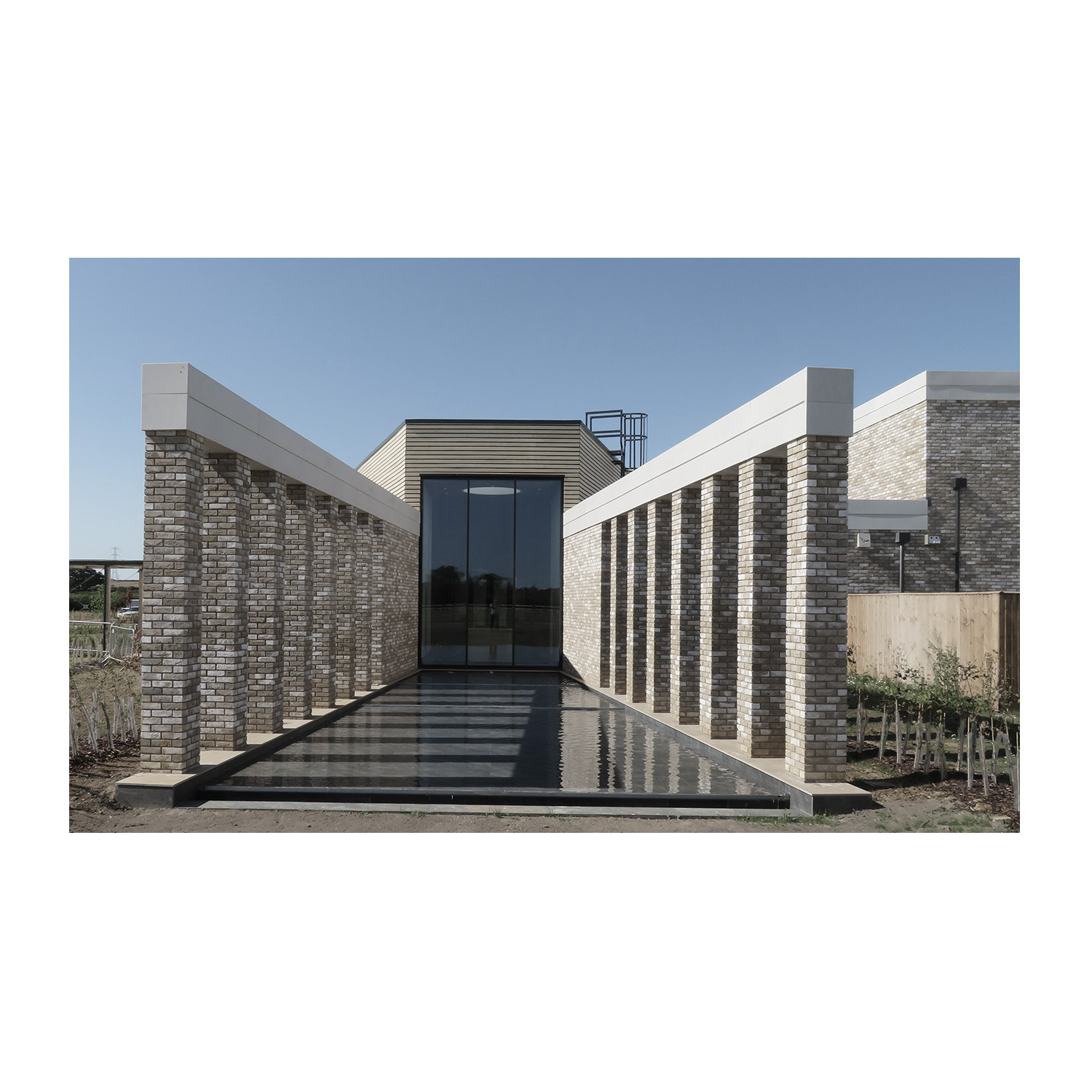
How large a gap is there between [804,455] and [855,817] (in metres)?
3.77

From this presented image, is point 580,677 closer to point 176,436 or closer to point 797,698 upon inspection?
point 797,698

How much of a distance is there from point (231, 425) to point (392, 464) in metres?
14.3

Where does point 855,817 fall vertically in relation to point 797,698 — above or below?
below

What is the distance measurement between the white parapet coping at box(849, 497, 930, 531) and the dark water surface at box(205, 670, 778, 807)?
920 centimetres

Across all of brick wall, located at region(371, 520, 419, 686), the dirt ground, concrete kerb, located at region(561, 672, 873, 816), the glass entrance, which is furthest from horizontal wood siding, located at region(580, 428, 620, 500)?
the dirt ground

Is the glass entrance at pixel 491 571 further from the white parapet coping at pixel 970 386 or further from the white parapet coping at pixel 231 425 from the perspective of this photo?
the white parapet coping at pixel 970 386

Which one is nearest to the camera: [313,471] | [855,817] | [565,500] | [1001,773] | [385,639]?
[855,817]

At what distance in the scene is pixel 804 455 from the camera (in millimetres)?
8242

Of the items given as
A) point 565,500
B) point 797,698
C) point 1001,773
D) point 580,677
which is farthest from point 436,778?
point 565,500

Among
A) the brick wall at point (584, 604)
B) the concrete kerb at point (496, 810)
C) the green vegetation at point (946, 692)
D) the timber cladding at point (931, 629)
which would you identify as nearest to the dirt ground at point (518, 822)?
the concrete kerb at point (496, 810)

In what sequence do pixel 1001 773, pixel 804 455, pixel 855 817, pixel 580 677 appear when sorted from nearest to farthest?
pixel 855 817 → pixel 804 455 → pixel 1001 773 → pixel 580 677

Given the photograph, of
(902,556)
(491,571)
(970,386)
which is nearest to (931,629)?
(902,556)

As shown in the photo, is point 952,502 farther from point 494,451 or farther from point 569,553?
point 494,451

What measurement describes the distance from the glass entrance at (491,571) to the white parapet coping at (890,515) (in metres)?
8.24
